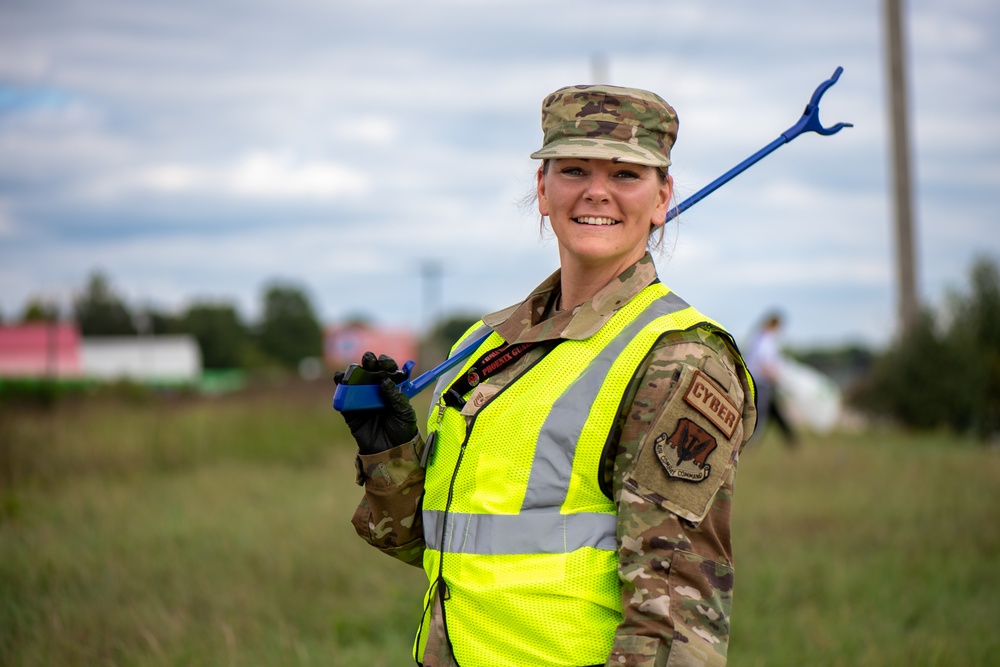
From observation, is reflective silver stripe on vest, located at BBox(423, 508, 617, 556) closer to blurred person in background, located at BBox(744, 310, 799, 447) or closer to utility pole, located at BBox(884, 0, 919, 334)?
blurred person in background, located at BBox(744, 310, 799, 447)

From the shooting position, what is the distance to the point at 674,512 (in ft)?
6.56

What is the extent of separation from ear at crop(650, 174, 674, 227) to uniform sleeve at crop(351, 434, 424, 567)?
0.74 m

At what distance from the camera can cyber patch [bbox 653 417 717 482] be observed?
201cm

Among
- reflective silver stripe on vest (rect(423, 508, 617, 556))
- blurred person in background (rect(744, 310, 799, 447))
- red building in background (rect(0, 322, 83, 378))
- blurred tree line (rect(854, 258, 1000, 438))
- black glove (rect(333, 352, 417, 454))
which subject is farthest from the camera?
red building in background (rect(0, 322, 83, 378))

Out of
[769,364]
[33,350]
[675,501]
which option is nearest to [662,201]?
[675,501]

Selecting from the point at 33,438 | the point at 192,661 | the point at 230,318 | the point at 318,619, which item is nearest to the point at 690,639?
the point at 192,661

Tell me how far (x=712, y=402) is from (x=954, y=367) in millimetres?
15529

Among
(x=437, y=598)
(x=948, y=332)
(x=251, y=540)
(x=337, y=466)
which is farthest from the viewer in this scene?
(x=948, y=332)

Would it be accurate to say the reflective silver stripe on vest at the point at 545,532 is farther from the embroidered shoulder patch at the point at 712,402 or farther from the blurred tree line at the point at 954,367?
the blurred tree line at the point at 954,367

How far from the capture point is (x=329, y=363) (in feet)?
228

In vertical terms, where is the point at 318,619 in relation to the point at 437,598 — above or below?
below

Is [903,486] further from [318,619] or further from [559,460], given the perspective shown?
[559,460]

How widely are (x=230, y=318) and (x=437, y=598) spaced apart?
7432 cm

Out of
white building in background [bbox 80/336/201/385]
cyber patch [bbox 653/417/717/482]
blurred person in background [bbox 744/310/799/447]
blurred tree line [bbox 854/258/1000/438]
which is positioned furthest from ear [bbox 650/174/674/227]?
white building in background [bbox 80/336/201/385]
